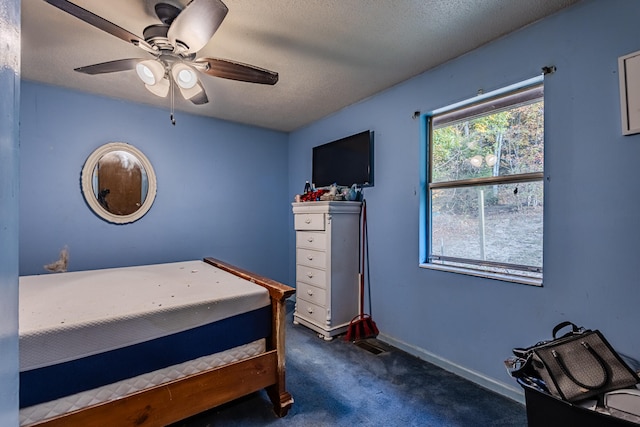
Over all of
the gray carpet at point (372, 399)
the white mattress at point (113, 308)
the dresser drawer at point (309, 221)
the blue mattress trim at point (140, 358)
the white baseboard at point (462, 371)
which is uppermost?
the dresser drawer at point (309, 221)

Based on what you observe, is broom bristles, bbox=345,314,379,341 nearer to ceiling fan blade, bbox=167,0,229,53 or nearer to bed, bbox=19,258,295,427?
bed, bbox=19,258,295,427

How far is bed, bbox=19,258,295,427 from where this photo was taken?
1.22 meters

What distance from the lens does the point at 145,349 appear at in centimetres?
140

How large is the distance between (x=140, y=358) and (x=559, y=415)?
5.74ft

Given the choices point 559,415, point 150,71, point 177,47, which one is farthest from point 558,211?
point 150,71

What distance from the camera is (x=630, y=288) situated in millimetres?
1484

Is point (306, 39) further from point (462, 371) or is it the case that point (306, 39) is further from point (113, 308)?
point (462, 371)

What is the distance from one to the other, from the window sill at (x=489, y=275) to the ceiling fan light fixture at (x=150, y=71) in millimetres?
2262

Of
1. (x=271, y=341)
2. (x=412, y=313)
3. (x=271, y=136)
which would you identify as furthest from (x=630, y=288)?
(x=271, y=136)

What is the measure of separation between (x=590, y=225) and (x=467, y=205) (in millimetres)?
770

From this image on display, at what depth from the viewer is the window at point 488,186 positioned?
1.92 meters

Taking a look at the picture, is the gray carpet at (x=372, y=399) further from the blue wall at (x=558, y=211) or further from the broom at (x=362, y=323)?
the broom at (x=362, y=323)

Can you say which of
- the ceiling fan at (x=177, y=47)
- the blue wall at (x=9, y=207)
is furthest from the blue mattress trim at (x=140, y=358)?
the ceiling fan at (x=177, y=47)

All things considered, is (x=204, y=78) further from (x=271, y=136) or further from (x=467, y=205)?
(x=467, y=205)
